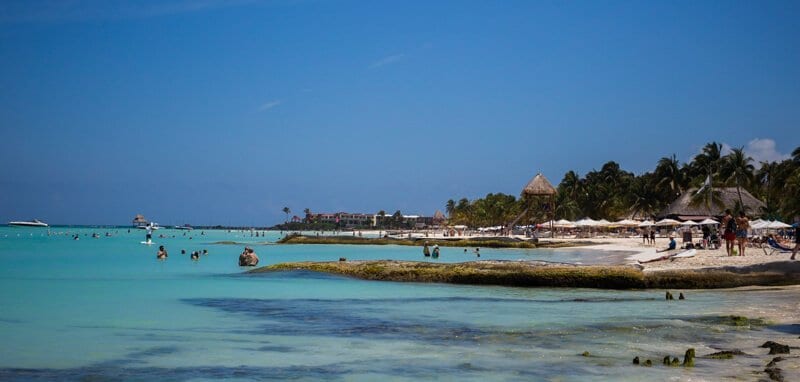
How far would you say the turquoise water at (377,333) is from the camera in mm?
10773

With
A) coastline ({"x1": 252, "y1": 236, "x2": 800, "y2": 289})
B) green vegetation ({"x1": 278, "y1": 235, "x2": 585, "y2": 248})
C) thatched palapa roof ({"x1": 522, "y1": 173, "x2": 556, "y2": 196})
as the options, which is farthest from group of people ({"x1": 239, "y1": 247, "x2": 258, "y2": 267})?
thatched palapa roof ({"x1": 522, "y1": 173, "x2": 556, "y2": 196})

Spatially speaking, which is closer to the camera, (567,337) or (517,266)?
(567,337)

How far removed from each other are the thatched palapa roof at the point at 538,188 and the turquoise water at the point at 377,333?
54504 mm

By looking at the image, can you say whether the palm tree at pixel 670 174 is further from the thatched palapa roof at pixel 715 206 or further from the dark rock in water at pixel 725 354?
the dark rock in water at pixel 725 354

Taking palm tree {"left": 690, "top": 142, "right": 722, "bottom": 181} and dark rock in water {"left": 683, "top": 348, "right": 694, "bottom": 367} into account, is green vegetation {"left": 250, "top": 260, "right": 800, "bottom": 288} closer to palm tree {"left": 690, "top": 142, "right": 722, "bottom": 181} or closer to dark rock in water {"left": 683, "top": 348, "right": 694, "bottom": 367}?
dark rock in water {"left": 683, "top": 348, "right": 694, "bottom": 367}

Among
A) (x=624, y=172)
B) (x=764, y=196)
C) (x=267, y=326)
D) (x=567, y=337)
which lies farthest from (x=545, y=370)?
(x=624, y=172)

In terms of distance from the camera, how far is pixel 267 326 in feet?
51.7

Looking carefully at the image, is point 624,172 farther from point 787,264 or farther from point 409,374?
point 409,374

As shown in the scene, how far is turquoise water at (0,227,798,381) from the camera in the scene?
1077 centimetres

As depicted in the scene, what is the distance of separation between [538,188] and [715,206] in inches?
689

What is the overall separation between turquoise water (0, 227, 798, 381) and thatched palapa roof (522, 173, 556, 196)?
179 feet

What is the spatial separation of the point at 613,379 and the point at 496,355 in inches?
94.8

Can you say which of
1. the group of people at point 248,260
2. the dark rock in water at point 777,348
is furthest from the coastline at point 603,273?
the group of people at point 248,260

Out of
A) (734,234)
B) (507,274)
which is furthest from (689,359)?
(734,234)
